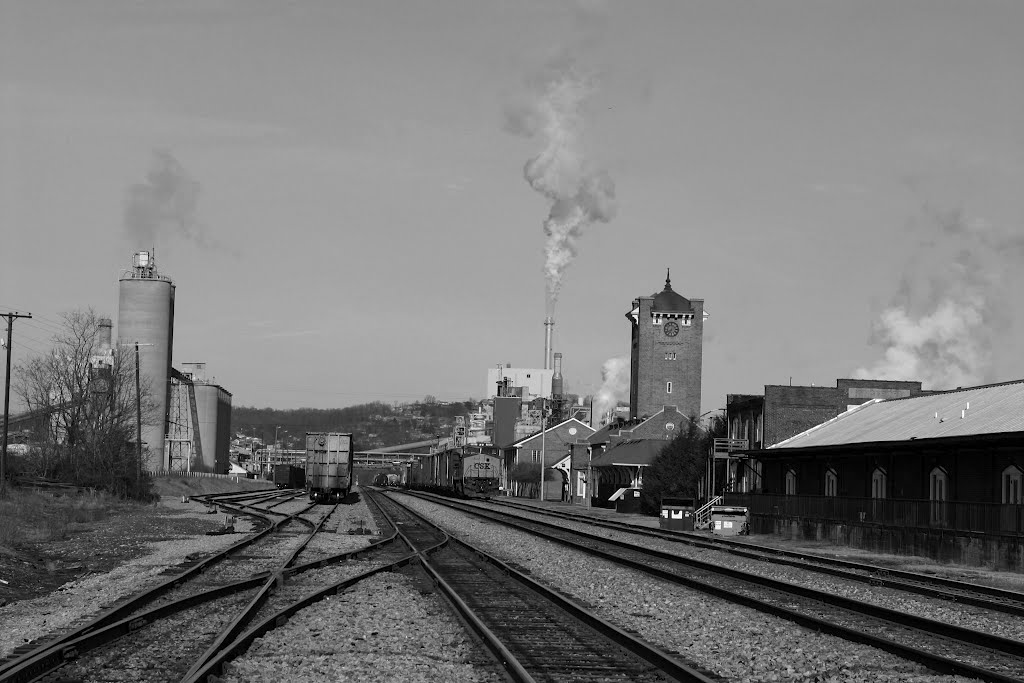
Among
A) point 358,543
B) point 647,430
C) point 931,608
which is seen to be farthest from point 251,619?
point 647,430

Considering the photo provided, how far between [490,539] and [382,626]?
806 inches

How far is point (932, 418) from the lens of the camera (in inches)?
1661

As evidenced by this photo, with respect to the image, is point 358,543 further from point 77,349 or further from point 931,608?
point 77,349

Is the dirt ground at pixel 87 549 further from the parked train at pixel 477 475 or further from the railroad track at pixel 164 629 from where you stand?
the parked train at pixel 477 475

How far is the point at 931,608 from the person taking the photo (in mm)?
18609

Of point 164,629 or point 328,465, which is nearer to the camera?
point 164,629

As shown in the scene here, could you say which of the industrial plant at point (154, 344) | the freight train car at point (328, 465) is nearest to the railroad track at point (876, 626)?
the freight train car at point (328, 465)

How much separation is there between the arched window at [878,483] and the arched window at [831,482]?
314 cm

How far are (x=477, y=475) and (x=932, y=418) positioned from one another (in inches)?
2047

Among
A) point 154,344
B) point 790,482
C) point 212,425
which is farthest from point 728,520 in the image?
point 212,425

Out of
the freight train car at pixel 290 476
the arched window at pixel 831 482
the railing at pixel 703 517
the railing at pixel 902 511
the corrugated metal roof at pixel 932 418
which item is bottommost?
the freight train car at pixel 290 476

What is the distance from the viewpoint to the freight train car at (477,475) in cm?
8975

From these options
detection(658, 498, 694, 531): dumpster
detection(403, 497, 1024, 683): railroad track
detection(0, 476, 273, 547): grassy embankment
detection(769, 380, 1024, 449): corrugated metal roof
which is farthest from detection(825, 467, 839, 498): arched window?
detection(0, 476, 273, 547): grassy embankment

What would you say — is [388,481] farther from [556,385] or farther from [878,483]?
[878,483]
